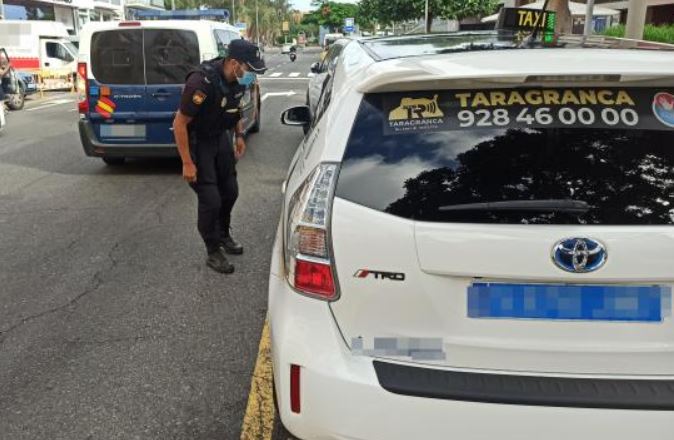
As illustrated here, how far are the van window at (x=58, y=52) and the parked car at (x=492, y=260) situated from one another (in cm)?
2287

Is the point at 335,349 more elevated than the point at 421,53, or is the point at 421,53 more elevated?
the point at 421,53

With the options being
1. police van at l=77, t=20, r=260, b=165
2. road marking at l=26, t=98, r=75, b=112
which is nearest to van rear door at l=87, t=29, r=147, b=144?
police van at l=77, t=20, r=260, b=165

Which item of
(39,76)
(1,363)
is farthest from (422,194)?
(39,76)

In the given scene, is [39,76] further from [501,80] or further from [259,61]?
[501,80]

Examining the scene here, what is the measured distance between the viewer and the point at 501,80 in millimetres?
2082

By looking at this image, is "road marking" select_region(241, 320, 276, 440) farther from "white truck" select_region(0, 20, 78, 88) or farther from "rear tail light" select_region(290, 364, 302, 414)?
Answer: "white truck" select_region(0, 20, 78, 88)

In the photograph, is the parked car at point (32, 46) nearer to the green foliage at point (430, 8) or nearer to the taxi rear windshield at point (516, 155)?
the taxi rear windshield at point (516, 155)

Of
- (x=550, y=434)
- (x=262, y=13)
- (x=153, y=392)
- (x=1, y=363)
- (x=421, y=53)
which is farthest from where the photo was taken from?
(x=262, y=13)

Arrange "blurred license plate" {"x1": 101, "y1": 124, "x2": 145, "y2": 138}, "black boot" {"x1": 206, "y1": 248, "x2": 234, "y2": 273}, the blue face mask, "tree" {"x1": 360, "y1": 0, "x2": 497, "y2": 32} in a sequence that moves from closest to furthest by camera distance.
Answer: the blue face mask → "black boot" {"x1": 206, "y1": 248, "x2": 234, "y2": 273} → "blurred license plate" {"x1": 101, "y1": 124, "x2": 145, "y2": 138} → "tree" {"x1": 360, "y1": 0, "x2": 497, "y2": 32}

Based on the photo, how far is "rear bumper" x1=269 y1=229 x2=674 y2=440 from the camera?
1963 millimetres

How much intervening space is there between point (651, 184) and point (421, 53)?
3.27 ft

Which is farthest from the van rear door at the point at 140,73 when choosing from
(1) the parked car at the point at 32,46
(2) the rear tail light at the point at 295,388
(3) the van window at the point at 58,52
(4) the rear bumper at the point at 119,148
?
(3) the van window at the point at 58,52

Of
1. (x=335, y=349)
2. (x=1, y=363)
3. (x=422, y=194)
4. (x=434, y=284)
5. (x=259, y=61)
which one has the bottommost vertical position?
(x=1, y=363)

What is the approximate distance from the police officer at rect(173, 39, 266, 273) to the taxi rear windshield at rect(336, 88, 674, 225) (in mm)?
2504
